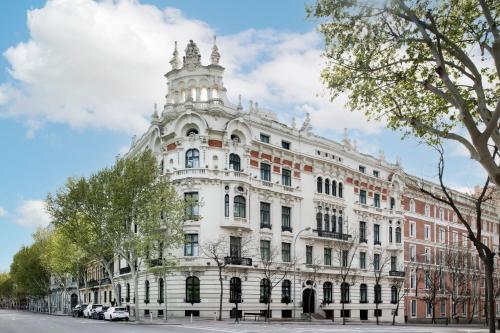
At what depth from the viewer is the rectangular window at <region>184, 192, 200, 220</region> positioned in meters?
53.7

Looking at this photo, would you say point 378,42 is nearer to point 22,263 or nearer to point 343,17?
point 343,17

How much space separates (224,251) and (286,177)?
38.2 ft

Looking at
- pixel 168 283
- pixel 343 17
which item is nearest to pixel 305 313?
pixel 168 283

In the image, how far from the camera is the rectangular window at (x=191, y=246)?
56.7 m

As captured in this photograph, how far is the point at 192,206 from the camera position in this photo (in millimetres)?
56000

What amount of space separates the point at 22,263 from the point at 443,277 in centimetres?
6999

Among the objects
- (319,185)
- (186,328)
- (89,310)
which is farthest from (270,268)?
(186,328)

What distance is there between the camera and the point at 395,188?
78312 millimetres

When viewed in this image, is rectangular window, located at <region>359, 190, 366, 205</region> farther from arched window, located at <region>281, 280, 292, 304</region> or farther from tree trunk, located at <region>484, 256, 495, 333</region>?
tree trunk, located at <region>484, 256, 495, 333</region>

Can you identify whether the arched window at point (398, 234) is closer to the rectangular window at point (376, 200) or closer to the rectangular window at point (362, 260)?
the rectangular window at point (376, 200)

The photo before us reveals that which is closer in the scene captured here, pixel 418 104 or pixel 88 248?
pixel 418 104

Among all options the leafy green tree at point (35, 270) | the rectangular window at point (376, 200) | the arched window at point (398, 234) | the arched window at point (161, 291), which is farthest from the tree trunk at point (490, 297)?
the leafy green tree at point (35, 270)

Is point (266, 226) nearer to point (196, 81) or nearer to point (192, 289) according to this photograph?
point (192, 289)

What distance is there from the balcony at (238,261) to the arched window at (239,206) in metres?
4.10
